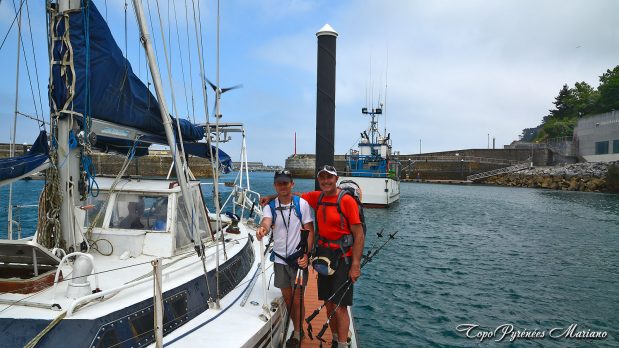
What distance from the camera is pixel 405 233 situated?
845 inches

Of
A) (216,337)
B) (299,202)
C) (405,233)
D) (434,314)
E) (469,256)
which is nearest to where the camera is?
(216,337)

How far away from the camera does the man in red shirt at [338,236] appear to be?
15.5 feet

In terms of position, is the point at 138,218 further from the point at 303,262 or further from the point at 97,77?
the point at 303,262

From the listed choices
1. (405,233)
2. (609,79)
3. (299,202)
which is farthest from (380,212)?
(609,79)

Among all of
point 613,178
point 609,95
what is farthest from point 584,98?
point 613,178

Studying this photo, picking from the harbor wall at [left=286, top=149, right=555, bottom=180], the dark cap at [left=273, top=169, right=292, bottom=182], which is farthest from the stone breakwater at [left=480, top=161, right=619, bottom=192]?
the dark cap at [left=273, top=169, right=292, bottom=182]

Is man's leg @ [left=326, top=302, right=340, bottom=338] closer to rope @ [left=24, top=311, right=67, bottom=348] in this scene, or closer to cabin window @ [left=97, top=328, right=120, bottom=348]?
cabin window @ [left=97, top=328, right=120, bottom=348]

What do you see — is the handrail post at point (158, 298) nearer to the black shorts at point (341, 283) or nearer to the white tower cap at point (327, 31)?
the black shorts at point (341, 283)

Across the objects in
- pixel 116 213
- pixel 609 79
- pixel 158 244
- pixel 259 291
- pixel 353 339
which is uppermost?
pixel 609 79

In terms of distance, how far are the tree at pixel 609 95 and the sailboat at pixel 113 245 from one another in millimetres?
80549

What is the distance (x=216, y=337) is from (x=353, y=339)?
3098 millimetres

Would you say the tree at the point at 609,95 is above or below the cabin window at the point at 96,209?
above

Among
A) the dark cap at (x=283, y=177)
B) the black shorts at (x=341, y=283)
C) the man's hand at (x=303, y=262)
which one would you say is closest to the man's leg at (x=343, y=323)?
the black shorts at (x=341, y=283)

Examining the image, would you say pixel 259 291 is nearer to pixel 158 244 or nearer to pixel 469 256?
pixel 158 244
